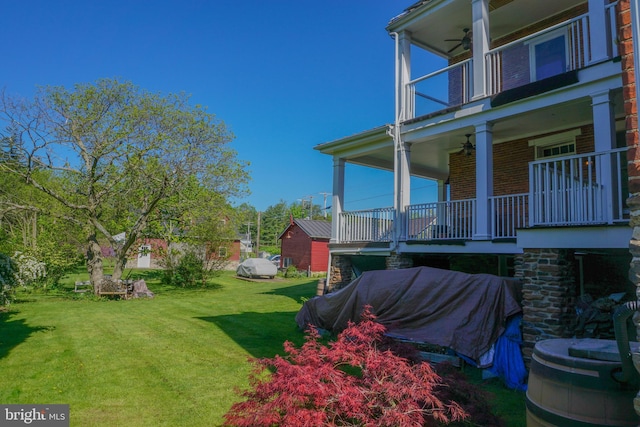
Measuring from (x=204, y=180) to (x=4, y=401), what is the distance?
13.7 meters

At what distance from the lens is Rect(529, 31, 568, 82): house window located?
31.0 feet

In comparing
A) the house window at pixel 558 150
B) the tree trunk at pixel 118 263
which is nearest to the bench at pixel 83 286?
the tree trunk at pixel 118 263

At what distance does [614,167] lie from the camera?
6.29 metres

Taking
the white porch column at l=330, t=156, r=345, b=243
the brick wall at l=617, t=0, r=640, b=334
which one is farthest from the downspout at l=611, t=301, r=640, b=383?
the white porch column at l=330, t=156, r=345, b=243

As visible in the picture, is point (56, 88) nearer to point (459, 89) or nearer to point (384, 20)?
point (384, 20)

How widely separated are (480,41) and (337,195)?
226 inches

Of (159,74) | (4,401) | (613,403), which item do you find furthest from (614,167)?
(159,74)

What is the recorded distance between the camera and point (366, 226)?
12.0 m

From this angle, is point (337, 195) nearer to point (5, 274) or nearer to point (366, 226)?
point (366, 226)

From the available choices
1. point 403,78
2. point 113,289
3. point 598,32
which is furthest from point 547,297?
point 113,289

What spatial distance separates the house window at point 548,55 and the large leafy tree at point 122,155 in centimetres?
1271

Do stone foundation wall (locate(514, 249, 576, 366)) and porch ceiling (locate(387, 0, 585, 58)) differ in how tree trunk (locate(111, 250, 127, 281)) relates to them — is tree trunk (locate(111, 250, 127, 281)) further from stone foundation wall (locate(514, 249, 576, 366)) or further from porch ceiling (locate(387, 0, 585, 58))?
stone foundation wall (locate(514, 249, 576, 366))

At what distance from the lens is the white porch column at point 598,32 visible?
23.8ft

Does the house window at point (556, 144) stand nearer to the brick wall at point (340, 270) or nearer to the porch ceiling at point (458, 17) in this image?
the porch ceiling at point (458, 17)
